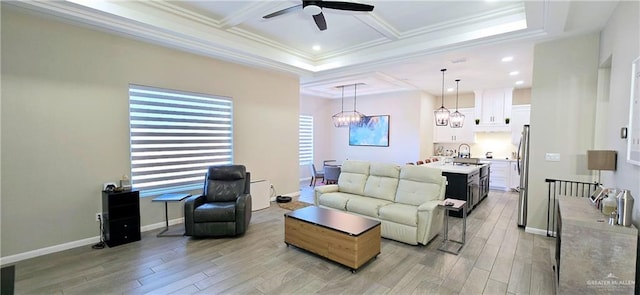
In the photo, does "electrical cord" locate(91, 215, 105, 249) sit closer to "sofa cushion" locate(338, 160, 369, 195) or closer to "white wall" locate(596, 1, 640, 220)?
"sofa cushion" locate(338, 160, 369, 195)

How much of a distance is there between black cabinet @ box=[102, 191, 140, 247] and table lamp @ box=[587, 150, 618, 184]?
5.59 metres

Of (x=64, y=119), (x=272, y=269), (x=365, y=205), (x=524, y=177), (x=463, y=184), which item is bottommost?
(x=272, y=269)

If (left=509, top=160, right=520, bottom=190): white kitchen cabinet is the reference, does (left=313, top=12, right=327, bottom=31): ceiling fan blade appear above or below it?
above

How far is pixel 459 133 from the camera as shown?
27.4 feet

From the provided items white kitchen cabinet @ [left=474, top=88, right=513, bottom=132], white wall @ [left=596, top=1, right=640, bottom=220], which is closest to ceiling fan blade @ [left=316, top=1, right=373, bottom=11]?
white wall @ [left=596, top=1, right=640, bottom=220]

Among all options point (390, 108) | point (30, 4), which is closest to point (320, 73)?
point (390, 108)

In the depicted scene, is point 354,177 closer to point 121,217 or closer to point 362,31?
point 362,31

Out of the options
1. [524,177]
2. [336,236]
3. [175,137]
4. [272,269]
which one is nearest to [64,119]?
[175,137]

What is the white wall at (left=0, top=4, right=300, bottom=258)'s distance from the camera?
3.09 metres

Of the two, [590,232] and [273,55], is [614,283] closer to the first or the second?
[590,232]

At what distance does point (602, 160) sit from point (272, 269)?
377 centimetres

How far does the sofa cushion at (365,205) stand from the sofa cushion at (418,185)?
29 cm

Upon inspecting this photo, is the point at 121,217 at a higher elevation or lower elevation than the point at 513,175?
lower

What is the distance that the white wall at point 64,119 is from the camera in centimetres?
309
